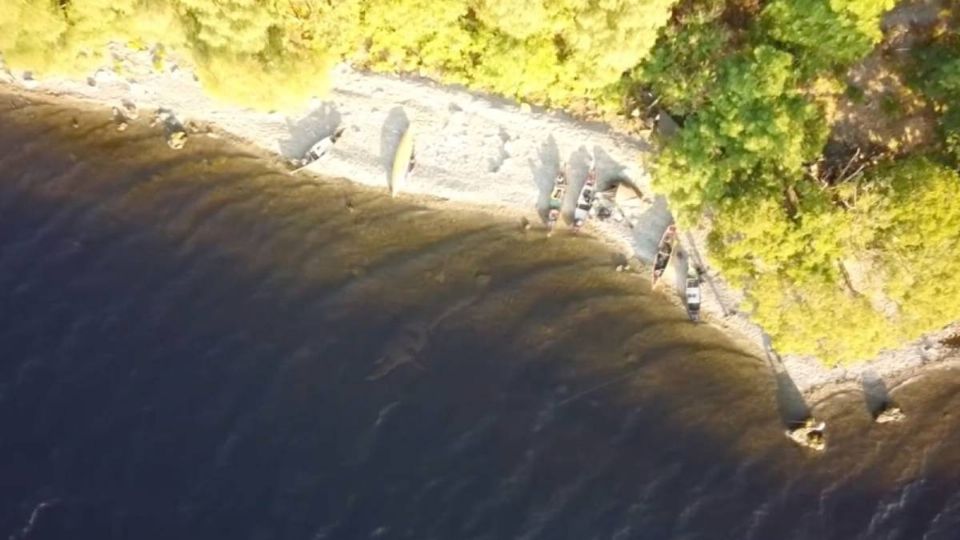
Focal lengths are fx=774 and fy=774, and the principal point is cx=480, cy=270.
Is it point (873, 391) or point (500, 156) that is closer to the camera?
point (873, 391)

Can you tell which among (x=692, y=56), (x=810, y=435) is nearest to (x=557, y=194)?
(x=692, y=56)

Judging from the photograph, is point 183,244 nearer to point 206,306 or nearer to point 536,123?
point 206,306

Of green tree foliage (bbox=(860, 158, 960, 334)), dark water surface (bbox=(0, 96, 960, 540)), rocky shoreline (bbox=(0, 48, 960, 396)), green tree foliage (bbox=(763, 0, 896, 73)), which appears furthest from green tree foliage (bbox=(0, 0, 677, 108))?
green tree foliage (bbox=(860, 158, 960, 334))

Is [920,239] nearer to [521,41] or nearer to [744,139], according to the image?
[744,139]

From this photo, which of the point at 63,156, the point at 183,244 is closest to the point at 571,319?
the point at 183,244

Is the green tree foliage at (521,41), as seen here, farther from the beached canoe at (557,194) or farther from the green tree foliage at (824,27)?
the green tree foliage at (824,27)

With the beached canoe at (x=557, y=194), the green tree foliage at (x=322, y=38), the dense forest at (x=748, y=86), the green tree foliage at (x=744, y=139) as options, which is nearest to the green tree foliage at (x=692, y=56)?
the dense forest at (x=748, y=86)
